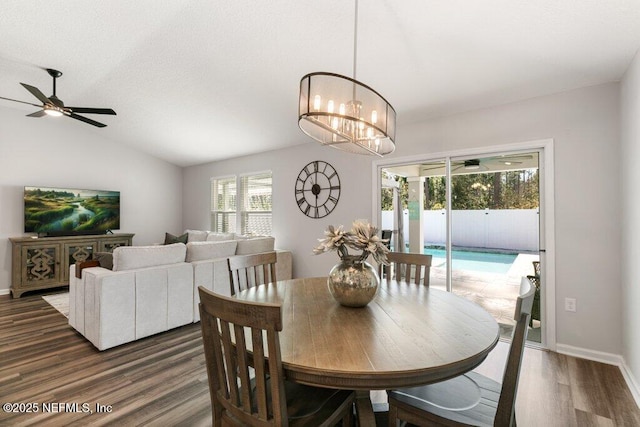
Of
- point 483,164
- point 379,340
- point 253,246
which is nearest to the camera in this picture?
point 379,340

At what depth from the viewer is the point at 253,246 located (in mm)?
4320

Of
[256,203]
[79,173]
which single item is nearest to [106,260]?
[256,203]

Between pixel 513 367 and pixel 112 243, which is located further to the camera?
pixel 112 243

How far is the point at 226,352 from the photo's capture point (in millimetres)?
1137

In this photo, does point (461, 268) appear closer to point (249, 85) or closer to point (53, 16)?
point (249, 85)

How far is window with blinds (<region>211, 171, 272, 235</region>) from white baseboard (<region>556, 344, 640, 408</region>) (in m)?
4.30

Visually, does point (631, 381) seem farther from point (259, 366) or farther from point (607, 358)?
point (259, 366)

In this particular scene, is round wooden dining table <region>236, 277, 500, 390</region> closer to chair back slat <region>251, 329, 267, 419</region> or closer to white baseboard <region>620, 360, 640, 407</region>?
chair back slat <region>251, 329, 267, 419</region>

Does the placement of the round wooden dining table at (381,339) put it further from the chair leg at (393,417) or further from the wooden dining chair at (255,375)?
the chair leg at (393,417)

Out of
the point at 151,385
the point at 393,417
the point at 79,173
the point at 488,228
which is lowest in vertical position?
the point at 151,385

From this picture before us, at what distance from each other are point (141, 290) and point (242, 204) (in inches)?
122

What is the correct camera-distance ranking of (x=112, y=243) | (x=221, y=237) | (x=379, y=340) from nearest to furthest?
(x=379, y=340) < (x=221, y=237) < (x=112, y=243)

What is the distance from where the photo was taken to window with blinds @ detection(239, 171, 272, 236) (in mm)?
5559

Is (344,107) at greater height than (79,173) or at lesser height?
lesser
